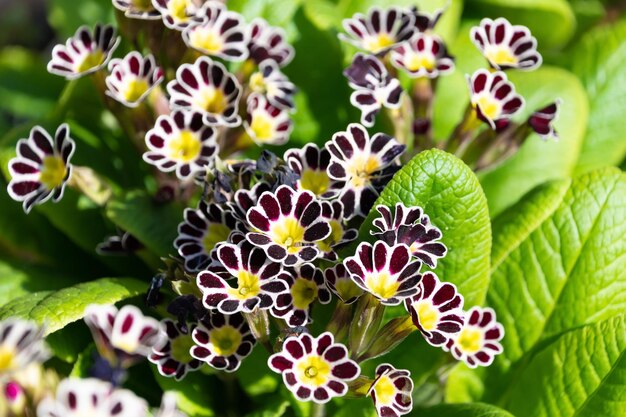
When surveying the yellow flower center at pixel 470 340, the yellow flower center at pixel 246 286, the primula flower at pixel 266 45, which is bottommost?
the yellow flower center at pixel 470 340

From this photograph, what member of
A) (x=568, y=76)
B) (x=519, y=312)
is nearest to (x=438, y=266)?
(x=519, y=312)

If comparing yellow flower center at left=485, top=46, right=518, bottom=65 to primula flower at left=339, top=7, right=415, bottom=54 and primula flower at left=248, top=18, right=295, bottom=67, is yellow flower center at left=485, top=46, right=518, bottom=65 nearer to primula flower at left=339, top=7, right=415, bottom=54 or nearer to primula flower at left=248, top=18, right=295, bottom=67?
primula flower at left=339, top=7, right=415, bottom=54

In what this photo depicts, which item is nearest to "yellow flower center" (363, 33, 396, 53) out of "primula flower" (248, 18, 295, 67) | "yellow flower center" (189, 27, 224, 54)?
"primula flower" (248, 18, 295, 67)

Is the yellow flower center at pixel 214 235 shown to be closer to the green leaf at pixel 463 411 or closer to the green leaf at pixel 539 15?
the green leaf at pixel 463 411

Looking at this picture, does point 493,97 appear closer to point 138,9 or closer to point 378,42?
point 378,42

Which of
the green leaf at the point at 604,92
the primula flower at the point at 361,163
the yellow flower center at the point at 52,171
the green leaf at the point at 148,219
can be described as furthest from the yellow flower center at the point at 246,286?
the green leaf at the point at 604,92

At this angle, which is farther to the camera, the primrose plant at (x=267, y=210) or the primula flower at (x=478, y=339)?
the primula flower at (x=478, y=339)

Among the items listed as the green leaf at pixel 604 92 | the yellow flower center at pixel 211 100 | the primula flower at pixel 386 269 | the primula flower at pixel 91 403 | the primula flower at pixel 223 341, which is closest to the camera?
the primula flower at pixel 91 403

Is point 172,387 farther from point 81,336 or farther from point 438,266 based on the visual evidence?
point 438,266
